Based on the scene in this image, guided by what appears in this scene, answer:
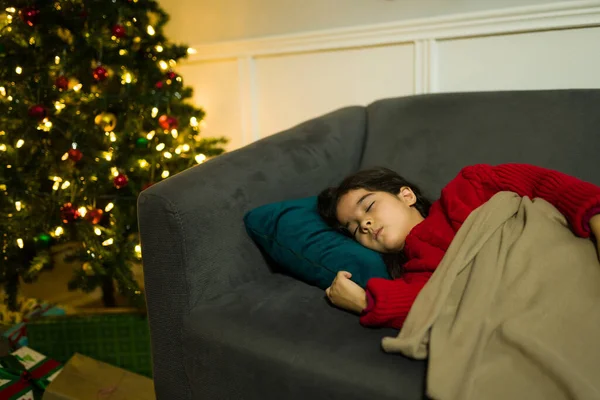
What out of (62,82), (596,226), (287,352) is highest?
(62,82)

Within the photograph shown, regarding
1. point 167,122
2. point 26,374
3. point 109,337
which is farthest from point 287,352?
point 167,122

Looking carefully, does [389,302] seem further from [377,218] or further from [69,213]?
[69,213]

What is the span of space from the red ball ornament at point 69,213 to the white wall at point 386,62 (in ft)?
2.85

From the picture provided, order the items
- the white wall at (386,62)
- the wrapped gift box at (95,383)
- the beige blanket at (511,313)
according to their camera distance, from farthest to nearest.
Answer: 1. the white wall at (386,62)
2. the wrapped gift box at (95,383)
3. the beige blanket at (511,313)

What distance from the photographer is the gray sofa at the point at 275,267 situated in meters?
1.06

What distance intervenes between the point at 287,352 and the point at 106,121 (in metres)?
1.40

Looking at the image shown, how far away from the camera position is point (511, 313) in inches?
37.0

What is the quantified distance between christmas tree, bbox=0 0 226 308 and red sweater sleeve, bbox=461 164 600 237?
1.30 metres

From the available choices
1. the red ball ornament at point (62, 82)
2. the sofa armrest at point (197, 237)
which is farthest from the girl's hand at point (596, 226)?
the red ball ornament at point (62, 82)

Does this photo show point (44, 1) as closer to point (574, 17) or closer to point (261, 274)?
point (261, 274)

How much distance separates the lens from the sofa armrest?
4.03 feet

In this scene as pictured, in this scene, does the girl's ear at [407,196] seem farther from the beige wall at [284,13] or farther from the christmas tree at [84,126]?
the christmas tree at [84,126]

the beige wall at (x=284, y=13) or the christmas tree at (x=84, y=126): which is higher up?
the beige wall at (x=284, y=13)

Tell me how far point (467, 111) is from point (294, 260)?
0.73 m
